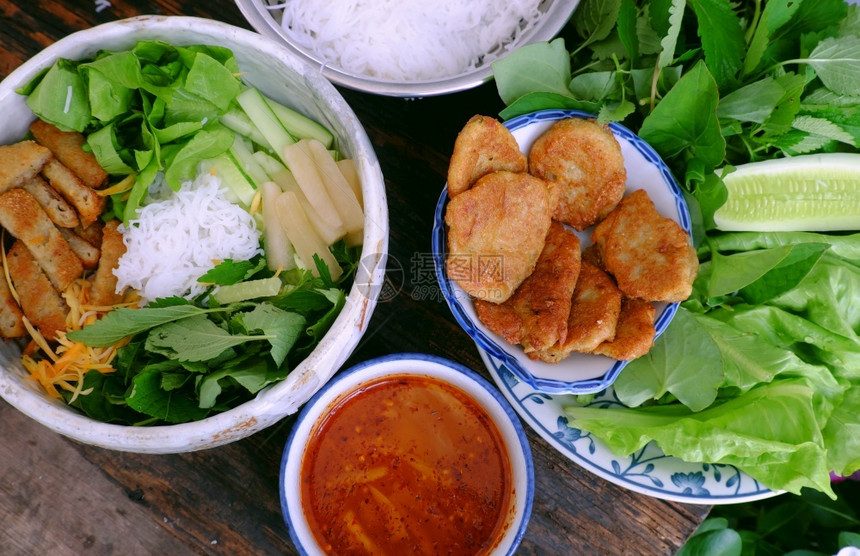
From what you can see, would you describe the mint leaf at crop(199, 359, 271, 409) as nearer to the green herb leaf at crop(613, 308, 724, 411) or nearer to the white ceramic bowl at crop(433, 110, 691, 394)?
the white ceramic bowl at crop(433, 110, 691, 394)

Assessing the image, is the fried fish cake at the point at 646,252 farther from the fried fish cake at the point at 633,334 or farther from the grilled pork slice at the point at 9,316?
the grilled pork slice at the point at 9,316

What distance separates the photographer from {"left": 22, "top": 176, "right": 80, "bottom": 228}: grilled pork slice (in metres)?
1.73

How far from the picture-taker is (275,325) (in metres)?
1.59

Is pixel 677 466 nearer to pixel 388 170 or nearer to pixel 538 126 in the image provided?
pixel 538 126

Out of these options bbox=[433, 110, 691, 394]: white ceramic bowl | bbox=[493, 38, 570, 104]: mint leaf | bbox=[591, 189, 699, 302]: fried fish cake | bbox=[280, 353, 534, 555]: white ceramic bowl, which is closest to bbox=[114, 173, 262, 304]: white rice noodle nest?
bbox=[280, 353, 534, 555]: white ceramic bowl

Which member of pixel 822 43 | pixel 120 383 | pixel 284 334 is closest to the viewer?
pixel 284 334

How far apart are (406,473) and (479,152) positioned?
0.95 metres

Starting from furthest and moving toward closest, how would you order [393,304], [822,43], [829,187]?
[393,304] < [829,187] < [822,43]

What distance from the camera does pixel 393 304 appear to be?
211 centimetres

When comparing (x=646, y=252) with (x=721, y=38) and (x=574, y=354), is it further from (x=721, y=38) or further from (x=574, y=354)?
(x=721, y=38)

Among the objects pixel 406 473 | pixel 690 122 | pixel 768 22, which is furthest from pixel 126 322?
pixel 768 22

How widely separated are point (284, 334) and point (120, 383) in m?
0.51

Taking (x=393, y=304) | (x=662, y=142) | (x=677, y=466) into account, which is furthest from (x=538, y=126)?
(x=677, y=466)

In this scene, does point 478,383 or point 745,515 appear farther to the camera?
point 745,515
